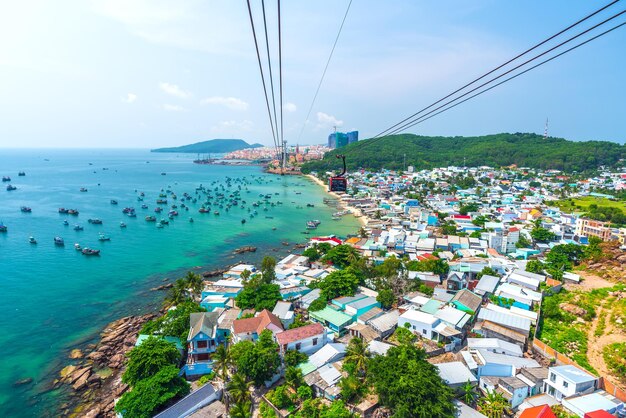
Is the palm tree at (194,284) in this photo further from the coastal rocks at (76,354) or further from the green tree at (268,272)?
the coastal rocks at (76,354)

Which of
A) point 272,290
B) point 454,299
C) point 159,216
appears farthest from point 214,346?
point 159,216

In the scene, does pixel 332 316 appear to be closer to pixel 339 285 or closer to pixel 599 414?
pixel 339 285

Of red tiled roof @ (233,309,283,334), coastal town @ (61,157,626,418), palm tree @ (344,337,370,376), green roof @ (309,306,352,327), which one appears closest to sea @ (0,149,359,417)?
coastal town @ (61,157,626,418)

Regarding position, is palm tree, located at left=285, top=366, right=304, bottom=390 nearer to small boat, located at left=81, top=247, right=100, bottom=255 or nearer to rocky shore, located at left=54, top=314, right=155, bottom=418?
rocky shore, located at left=54, top=314, right=155, bottom=418

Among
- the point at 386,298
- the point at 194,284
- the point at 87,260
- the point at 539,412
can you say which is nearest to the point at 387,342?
the point at 386,298

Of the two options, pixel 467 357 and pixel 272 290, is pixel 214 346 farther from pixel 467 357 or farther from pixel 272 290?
pixel 467 357

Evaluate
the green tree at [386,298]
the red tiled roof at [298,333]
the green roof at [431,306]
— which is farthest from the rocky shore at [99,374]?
the green roof at [431,306]
